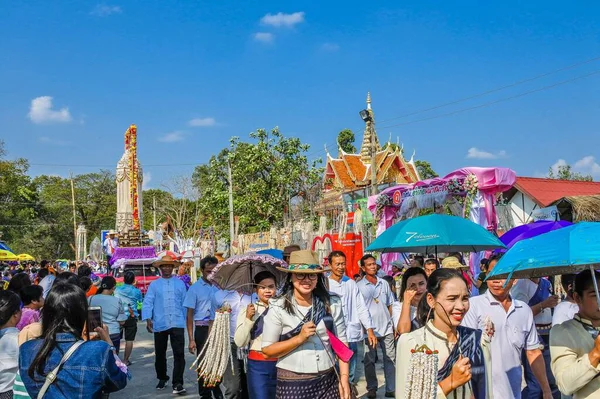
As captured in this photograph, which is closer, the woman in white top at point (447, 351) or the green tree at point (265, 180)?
the woman in white top at point (447, 351)

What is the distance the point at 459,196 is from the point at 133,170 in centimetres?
2152

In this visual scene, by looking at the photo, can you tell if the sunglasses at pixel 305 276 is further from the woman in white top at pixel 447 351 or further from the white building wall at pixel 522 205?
the white building wall at pixel 522 205

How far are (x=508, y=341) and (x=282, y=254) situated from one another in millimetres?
5642

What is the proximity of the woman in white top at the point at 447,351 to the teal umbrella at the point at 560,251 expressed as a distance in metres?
0.56

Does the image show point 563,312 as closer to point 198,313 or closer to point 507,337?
point 507,337

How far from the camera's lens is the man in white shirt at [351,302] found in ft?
23.5

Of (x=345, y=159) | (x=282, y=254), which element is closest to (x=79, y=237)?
(x=345, y=159)

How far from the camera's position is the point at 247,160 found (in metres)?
32.1

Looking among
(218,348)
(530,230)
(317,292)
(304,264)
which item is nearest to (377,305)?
(530,230)

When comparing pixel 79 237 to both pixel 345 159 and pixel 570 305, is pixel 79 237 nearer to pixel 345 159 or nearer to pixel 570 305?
pixel 345 159

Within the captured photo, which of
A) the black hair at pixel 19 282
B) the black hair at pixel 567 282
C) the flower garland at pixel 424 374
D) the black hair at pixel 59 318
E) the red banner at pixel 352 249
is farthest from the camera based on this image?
the red banner at pixel 352 249

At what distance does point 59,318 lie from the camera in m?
3.18

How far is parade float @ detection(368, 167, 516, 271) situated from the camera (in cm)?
1200

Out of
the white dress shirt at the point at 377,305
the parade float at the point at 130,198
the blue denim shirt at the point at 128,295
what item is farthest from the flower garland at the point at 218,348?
the parade float at the point at 130,198
